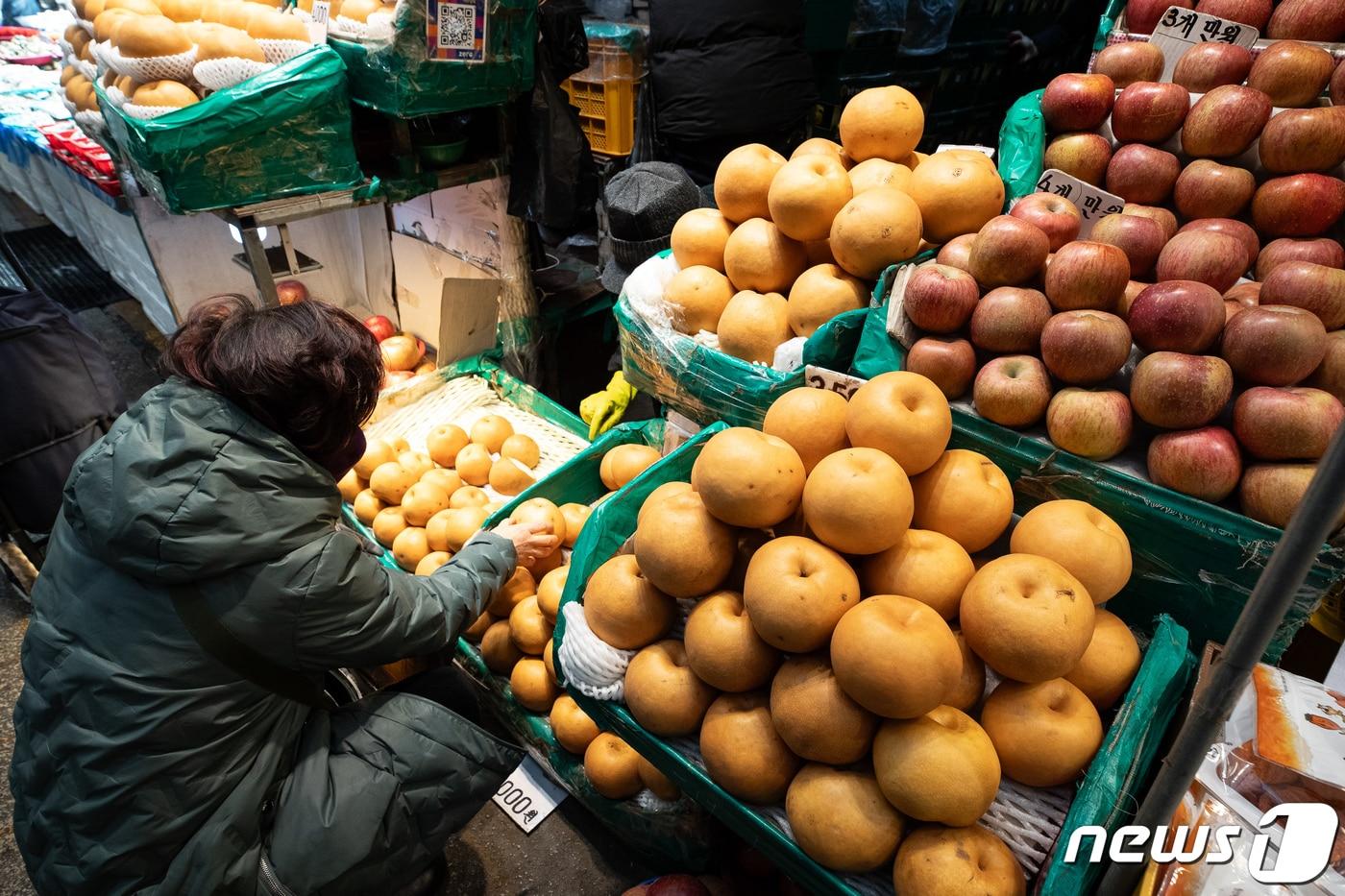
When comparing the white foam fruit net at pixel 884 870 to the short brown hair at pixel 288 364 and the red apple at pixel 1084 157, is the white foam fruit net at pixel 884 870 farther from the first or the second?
the red apple at pixel 1084 157

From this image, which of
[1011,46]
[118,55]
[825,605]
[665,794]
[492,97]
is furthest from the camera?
[1011,46]

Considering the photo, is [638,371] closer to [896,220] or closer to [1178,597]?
[896,220]

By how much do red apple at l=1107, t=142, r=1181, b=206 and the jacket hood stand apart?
2272 mm

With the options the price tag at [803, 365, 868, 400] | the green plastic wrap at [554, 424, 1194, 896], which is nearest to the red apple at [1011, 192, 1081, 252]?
the price tag at [803, 365, 868, 400]

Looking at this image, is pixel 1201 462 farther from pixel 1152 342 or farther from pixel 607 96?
pixel 607 96

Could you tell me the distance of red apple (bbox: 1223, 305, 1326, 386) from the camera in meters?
1.34

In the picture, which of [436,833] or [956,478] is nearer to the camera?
[956,478]

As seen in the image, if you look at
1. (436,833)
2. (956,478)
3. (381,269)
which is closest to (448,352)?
(381,269)

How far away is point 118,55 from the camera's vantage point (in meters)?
2.85

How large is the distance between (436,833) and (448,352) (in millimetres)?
2375

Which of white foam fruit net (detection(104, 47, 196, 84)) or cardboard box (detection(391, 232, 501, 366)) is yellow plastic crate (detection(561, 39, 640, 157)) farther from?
white foam fruit net (detection(104, 47, 196, 84))

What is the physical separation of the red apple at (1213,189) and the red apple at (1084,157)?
20cm

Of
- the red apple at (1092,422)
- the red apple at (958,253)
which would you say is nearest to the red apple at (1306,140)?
the red apple at (958,253)

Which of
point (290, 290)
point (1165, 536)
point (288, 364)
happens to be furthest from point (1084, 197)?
point (290, 290)
